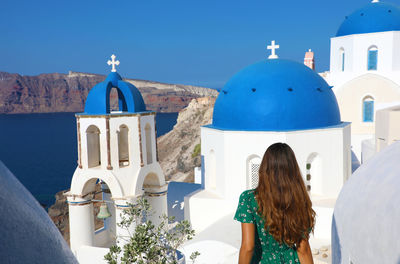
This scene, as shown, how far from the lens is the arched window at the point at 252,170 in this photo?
8820 millimetres

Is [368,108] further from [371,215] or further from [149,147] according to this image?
[371,215]

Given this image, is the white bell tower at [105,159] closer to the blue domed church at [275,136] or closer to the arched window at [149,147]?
the arched window at [149,147]

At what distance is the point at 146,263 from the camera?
14.4 feet

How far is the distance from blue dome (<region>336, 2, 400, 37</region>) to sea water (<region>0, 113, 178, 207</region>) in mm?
16675

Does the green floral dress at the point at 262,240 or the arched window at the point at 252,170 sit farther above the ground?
the green floral dress at the point at 262,240

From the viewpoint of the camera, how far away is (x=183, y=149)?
30906 mm

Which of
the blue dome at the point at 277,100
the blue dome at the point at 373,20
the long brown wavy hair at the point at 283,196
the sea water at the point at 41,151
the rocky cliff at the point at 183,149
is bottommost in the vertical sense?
the sea water at the point at 41,151

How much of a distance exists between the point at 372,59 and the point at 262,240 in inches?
564

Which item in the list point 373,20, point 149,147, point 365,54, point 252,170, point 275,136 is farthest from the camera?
point 365,54

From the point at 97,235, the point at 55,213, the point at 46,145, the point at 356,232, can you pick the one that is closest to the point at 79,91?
the point at 46,145

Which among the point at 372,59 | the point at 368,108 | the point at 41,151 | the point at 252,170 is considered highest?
the point at 372,59

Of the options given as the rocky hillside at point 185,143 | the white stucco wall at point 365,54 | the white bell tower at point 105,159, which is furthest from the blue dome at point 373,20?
the rocky hillside at point 185,143

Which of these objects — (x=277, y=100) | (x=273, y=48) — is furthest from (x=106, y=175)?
(x=273, y=48)

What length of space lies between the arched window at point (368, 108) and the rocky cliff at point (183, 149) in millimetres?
10014
